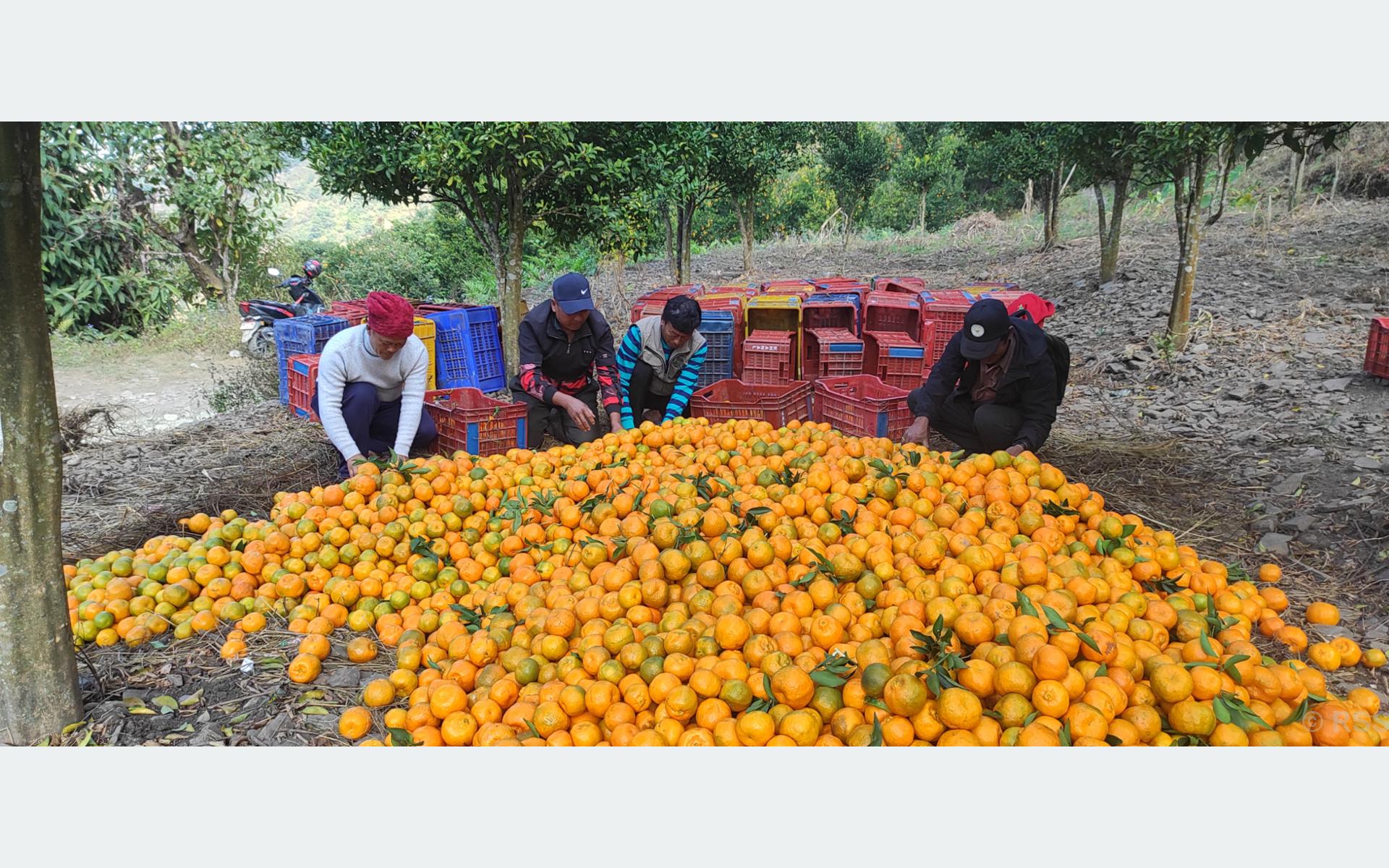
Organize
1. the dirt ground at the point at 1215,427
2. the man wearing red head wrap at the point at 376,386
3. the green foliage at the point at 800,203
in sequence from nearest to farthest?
the dirt ground at the point at 1215,427 → the man wearing red head wrap at the point at 376,386 → the green foliage at the point at 800,203

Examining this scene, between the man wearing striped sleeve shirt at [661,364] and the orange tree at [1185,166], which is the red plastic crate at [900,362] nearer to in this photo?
the man wearing striped sleeve shirt at [661,364]

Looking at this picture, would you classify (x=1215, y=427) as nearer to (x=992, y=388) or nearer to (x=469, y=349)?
(x=992, y=388)

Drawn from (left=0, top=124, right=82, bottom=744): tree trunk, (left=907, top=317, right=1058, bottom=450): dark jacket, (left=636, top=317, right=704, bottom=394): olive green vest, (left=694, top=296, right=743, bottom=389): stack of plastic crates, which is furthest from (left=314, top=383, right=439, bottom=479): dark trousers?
(left=907, top=317, right=1058, bottom=450): dark jacket

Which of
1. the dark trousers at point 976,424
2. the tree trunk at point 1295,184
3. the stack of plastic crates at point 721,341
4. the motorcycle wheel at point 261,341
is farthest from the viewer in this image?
the tree trunk at point 1295,184

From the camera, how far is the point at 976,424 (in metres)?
5.14

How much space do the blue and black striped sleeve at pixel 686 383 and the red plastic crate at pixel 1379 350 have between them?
648cm

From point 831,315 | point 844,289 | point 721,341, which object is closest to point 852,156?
point 844,289

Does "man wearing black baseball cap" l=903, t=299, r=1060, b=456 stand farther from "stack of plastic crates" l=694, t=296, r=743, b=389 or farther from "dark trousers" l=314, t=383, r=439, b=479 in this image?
"dark trousers" l=314, t=383, r=439, b=479

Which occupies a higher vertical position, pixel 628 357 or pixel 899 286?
pixel 899 286

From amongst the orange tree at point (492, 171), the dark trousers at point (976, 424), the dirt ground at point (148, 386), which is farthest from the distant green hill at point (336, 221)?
the dark trousers at point (976, 424)


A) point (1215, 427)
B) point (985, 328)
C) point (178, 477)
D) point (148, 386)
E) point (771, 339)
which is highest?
point (985, 328)

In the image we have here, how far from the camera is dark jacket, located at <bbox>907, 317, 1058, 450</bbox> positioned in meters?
4.78

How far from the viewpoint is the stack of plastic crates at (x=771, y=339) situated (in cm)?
649

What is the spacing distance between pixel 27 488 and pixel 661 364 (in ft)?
14.0
